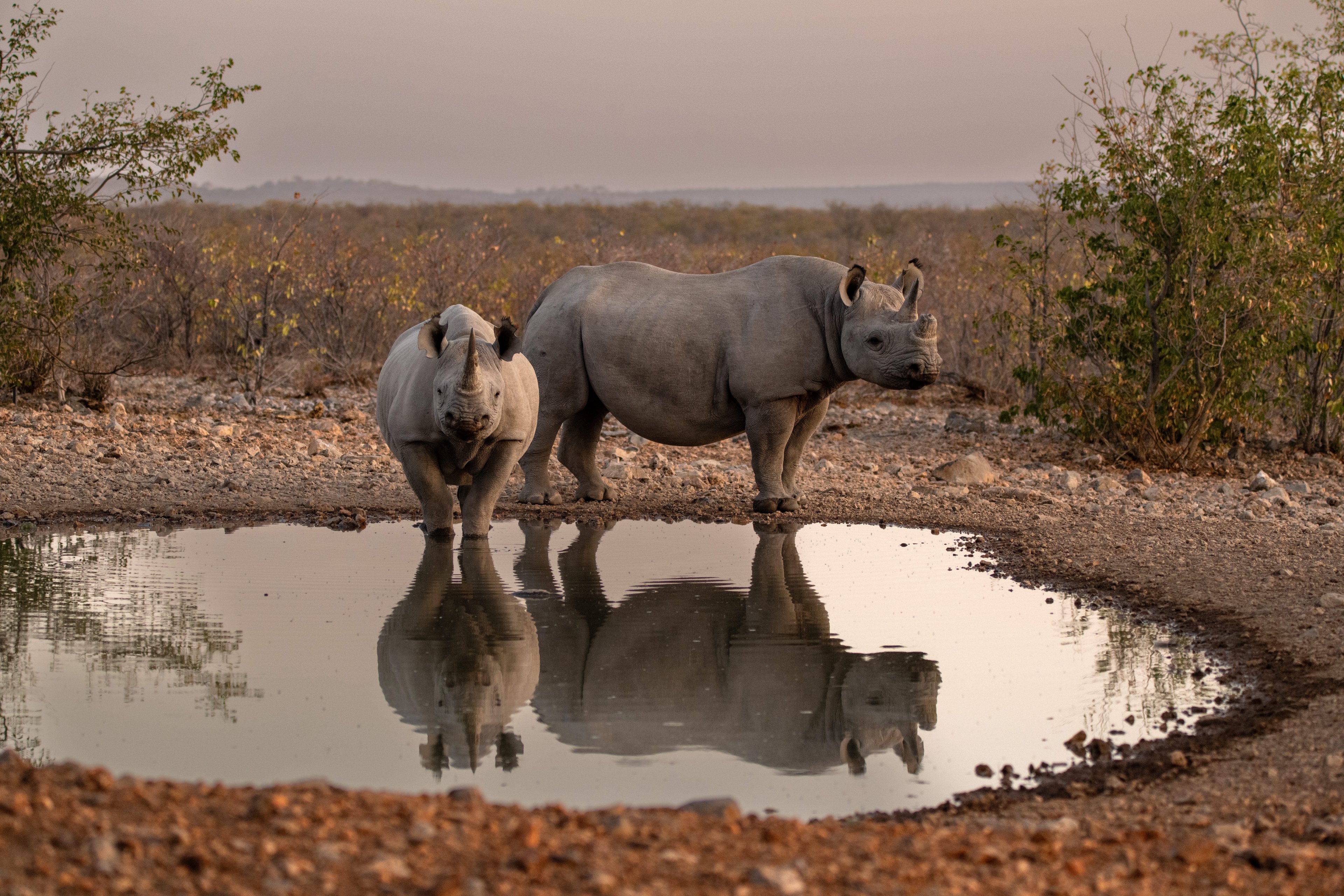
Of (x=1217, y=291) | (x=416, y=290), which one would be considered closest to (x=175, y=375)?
(x=416, y=290)

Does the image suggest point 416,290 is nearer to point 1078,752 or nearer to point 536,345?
point 536,345

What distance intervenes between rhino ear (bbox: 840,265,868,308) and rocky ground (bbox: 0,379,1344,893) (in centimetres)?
169

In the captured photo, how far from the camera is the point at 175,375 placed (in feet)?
64.2

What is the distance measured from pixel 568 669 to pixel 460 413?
2640 mm

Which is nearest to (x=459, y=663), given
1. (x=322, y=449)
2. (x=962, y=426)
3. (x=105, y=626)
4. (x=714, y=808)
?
(x=105, y=626)

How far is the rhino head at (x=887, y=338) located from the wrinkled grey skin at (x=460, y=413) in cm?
234

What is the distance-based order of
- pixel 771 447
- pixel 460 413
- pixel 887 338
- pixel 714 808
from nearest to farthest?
pixel 714 808 < pixel 460 413 < pixel 887 338 < pixel 771 447

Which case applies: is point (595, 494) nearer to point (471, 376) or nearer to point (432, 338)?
point (432, 338)

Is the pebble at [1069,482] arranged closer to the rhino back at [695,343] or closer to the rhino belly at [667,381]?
the rhino back at [695,343]

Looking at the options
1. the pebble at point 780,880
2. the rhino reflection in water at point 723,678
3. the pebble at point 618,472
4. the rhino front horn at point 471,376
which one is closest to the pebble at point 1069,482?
the pebble at point 618,472

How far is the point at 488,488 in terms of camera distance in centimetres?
910

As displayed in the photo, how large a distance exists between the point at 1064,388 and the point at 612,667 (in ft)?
27.7

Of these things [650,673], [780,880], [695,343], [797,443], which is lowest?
[650,673]

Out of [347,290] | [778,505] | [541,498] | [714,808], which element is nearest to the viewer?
[714,808]
